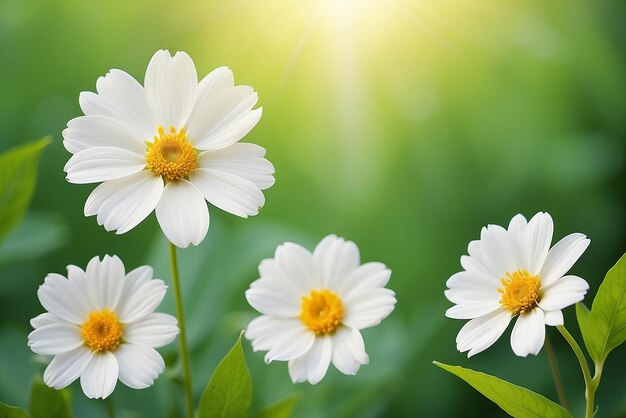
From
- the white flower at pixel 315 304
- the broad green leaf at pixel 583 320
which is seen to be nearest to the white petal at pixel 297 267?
the white flower at pixel 315 304

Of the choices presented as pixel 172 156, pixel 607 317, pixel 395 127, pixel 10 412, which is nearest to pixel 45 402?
pixel 10 412

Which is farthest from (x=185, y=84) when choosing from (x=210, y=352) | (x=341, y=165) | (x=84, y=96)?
(x=341, y=165)

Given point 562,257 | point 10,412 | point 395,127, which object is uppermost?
point 395,127

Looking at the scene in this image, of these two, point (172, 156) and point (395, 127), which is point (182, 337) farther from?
point (395, 127)

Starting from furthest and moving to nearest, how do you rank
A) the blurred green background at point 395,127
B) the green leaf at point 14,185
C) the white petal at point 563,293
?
the blurred green background at point 395,127, the green leaf at point 14,185, the white petal at point 563,293

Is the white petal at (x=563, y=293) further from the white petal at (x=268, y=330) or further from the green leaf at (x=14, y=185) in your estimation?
the green leaf at (x=14, y=185)

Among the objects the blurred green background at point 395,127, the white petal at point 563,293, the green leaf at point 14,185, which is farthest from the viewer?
the blurred green background at point 395,127

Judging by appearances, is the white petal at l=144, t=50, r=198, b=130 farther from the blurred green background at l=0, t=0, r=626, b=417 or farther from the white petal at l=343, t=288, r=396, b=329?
the blurred green background at l=0, t=0, r=626, b=417
